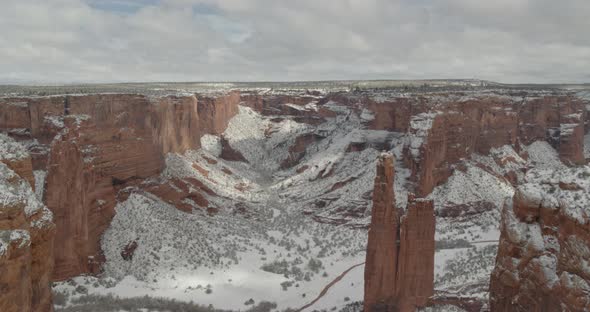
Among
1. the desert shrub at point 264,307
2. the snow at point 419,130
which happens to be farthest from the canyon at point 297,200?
the desert shrub at point 264,307

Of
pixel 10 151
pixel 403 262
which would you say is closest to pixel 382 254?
pixel 403 262

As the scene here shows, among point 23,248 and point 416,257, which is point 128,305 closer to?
point 416,257

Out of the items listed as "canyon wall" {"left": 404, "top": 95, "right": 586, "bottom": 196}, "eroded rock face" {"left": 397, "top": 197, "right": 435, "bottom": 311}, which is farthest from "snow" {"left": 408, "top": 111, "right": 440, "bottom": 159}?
"eroded rock face" {"left": 397, "top": 197, "right": 435, "bottom": 311}

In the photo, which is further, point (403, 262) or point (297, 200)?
point (297, 200)

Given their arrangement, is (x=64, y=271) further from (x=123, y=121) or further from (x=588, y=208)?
(x=588, y=208)

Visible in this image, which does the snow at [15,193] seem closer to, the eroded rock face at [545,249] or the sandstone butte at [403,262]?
the eroded rock face at [545,249]

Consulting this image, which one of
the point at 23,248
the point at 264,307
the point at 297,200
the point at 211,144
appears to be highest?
the point at 23,248

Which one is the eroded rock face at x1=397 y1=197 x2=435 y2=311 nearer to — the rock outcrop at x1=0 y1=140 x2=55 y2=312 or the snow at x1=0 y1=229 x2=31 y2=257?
the rock outcrop at x1=0 y1=140 x2=55 y2=312
